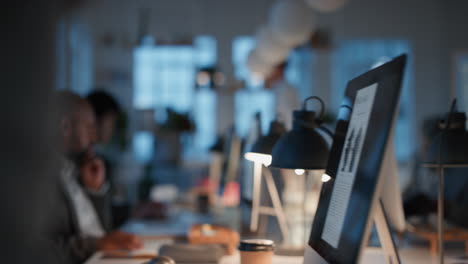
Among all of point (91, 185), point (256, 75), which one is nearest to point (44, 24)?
point (91, 185)

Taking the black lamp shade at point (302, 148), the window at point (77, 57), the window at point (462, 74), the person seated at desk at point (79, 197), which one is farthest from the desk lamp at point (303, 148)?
the window at point (462, 74)

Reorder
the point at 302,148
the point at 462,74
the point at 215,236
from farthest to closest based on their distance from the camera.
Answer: the point at 462,74, the point at 215,236, the point at 302,148

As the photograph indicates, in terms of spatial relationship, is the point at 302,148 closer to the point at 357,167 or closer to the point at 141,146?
the point at 357,167

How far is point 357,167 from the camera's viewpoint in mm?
903

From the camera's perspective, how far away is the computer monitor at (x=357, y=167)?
80 cm

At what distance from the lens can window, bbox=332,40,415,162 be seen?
7082 millimetres

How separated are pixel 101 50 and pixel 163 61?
2.88 feet

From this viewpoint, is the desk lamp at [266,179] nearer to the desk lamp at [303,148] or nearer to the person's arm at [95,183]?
the desk lamp at [303,148]

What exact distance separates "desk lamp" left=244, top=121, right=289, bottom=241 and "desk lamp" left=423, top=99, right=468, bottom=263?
0.44m

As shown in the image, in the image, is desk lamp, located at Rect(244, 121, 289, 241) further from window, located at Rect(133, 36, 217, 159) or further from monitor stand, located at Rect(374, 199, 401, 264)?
window, located at Rect(133, 36, 217, 159)

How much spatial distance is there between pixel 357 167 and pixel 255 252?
49cm

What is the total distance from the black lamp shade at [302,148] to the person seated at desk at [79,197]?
754 mm

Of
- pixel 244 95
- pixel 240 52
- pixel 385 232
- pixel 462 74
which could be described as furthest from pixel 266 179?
pixel 462 74

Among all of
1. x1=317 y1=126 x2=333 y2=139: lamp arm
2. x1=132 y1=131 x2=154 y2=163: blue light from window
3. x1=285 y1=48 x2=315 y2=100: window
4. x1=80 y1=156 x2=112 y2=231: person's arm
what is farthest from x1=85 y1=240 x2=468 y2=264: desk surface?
Result: x1=285 y1=48 x2=315 y2=100: window
